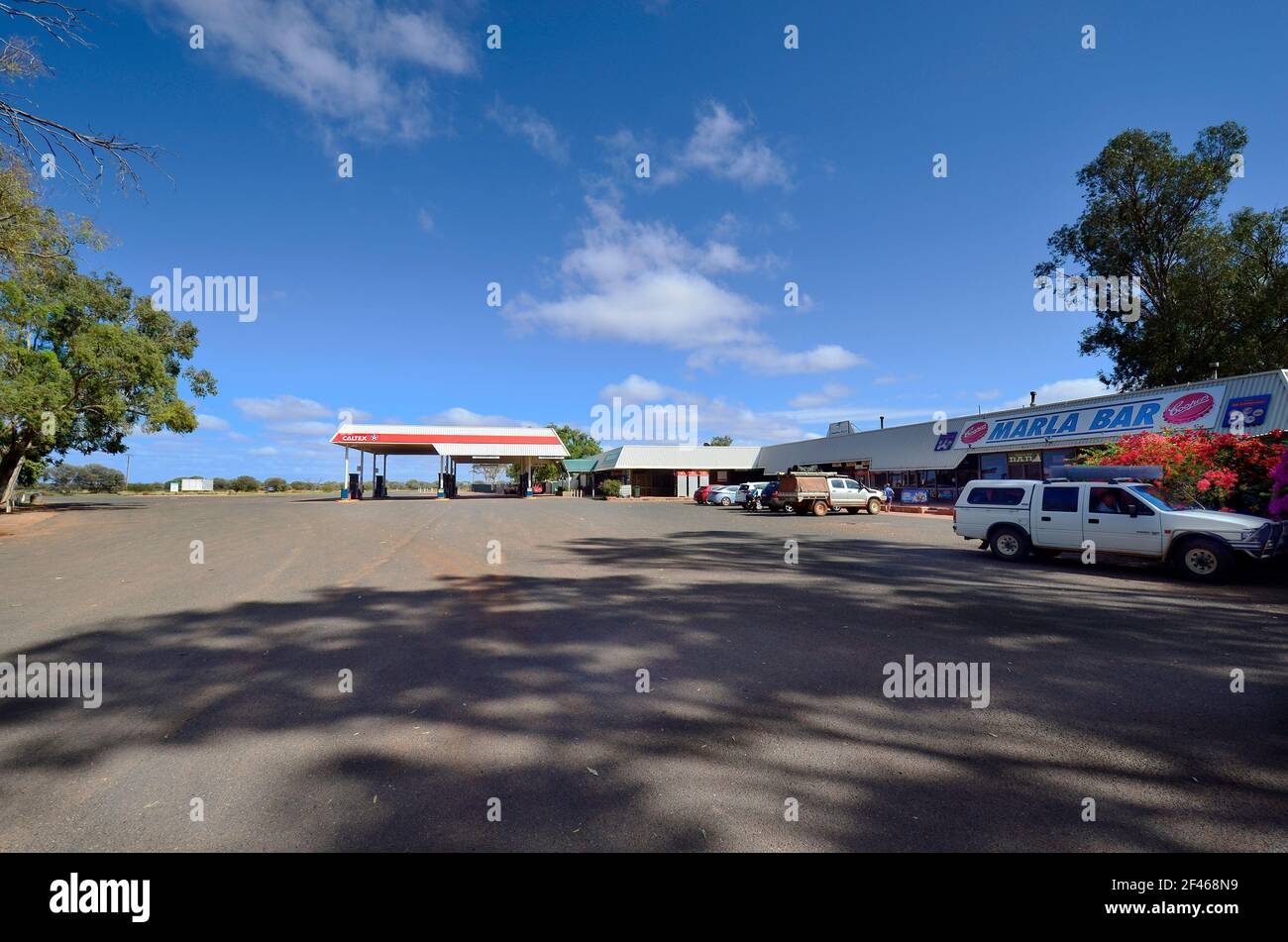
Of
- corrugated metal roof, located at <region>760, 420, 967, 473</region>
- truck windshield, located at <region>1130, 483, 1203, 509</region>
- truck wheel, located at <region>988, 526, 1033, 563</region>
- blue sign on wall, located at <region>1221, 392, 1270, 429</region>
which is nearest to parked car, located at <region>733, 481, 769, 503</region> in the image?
corrugated metal roof, located at <region>760, 420, 967, 473</region>

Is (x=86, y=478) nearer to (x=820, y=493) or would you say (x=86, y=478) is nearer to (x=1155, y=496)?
(x=820, y=493)

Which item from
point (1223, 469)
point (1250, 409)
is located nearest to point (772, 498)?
point (1250, 409)

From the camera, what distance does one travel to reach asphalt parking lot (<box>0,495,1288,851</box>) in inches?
118

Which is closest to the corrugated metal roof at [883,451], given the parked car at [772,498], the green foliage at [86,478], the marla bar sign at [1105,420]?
the marla bar sign at [1105,420]

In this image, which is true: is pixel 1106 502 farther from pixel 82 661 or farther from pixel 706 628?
pixel 82 661

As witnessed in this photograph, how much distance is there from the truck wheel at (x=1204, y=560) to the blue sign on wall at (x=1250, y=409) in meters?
15.9

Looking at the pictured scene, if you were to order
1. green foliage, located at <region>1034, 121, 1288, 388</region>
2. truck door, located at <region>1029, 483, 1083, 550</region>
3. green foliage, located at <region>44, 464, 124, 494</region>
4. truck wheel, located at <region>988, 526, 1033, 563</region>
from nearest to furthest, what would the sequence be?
truck door, located at <region>1029, 483, 1083, 550</region> < truck wheel, located at <region>988, 526, 1033, 563</region> < green foliage, located at <region>1034, 121, 1288, 388</region> < green foliage, located at <region>44, 464, 124, 494</region>

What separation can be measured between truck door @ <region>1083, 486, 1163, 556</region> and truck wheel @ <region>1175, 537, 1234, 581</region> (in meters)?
0.38

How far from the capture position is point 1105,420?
26656 mm

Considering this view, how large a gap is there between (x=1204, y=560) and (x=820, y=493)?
19.5 meters

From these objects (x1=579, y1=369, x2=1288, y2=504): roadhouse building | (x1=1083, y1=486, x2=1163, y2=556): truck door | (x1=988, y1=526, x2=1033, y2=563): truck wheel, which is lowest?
(x1=988, y1=526, x2=1033, y2=563): truck wheel

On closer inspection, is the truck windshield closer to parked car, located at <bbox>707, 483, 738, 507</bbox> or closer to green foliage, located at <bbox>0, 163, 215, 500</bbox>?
green foliage, located at <bbox>0, 163, 215, 500</bbox>
